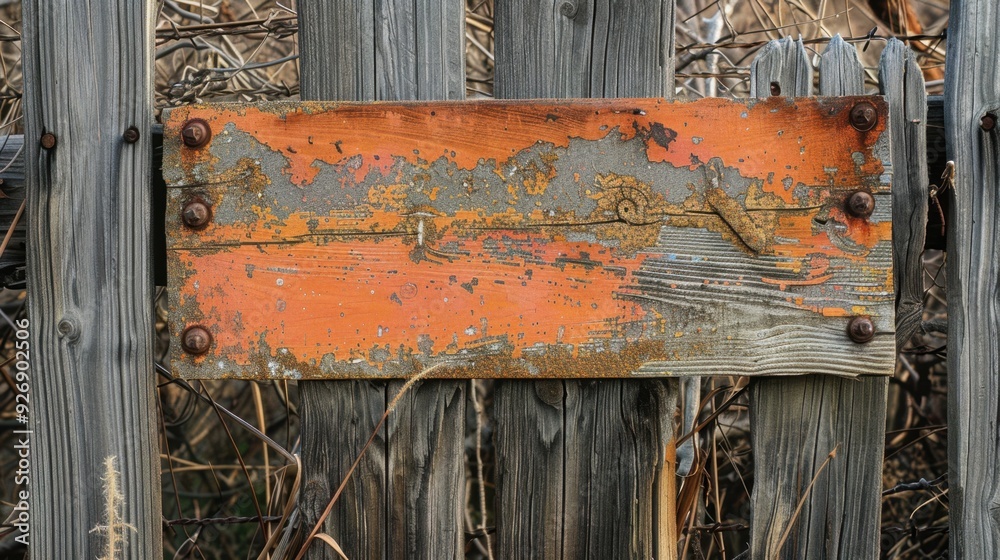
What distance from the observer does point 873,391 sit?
1.45 metres

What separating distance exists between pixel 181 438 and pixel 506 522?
300 cm

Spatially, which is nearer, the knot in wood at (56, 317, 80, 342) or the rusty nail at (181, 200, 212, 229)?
the rusty nail at (181, 200, 212, 229)

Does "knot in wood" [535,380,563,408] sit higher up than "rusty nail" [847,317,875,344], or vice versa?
"rusty nail" [847,317,875,344]

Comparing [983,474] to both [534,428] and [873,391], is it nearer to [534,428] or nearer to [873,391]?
[873,391]

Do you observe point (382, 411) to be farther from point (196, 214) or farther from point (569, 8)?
point (569, 8)

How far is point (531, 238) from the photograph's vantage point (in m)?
1.37

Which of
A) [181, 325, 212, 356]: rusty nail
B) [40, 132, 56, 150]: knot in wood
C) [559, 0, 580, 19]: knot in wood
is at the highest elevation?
[559, 0, 580, 19]: knot in wood

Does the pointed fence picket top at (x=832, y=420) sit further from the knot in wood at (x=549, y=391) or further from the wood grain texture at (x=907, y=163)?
the knot in wood at (x=549, y=391)

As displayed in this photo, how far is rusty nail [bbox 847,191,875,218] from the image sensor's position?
4.42ft

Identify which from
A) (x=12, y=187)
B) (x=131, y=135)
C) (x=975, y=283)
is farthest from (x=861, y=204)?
(x=12, y=187)

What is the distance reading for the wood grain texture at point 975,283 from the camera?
145 cm

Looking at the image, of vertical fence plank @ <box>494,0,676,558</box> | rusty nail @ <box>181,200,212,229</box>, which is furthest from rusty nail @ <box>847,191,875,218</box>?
rusty nail @ <box>181,200,212,229</box>

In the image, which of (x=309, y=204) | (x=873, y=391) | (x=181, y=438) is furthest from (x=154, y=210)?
(x=181, y=438)

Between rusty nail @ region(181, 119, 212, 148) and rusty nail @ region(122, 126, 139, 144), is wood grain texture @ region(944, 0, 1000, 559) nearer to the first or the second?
rusty nail @ region(181, 119, 212, 148)
